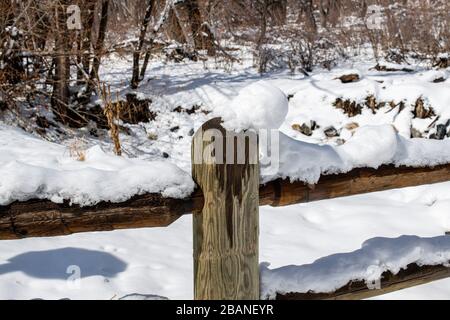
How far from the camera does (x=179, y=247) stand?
4422 millimetres

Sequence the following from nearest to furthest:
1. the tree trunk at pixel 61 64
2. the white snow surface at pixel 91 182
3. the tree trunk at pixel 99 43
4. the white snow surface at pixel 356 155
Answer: the white snow surface at pixel 91 182
the white snow surface at pixel 356 155
the tree trunk at pixel 61 64
the tree trunk at pixel 99 43

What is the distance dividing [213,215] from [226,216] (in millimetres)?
43

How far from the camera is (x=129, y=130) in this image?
32.5 feet

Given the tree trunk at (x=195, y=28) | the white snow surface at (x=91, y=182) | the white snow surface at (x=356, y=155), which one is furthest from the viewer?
the tree trunk at (x=195, y=28)

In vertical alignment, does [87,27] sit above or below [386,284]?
above

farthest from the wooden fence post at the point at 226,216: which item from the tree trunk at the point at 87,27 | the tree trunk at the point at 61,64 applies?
the tree trunk at the point at 87,27

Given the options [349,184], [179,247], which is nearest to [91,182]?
[349,184]

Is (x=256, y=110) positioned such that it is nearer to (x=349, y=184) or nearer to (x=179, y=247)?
(x=349, y=184)

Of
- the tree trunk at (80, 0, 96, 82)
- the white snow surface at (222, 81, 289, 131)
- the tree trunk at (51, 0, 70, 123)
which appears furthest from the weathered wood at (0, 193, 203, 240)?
the tree trunk at (80, 0, 96, 82)

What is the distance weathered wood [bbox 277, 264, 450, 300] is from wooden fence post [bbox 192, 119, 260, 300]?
8.7 inches

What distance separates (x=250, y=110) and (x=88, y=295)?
85.8 inches

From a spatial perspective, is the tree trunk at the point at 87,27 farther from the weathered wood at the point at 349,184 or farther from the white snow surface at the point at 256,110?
the white snow surface at the point at 256,110

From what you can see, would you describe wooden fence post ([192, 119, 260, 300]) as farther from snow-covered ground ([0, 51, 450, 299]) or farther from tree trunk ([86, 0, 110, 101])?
tree trunk ([86, 0, 110, 101])

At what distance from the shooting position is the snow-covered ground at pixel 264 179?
169 cm
